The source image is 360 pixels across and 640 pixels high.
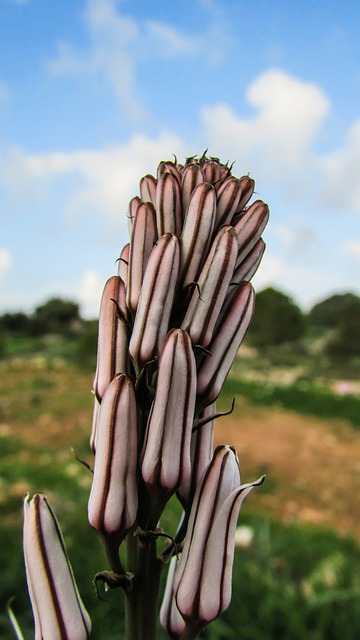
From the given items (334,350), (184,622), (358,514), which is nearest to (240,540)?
(184,622)

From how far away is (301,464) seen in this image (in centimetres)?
1127

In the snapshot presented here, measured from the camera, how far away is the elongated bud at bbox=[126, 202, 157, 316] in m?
1.40

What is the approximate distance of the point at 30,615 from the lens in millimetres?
3643

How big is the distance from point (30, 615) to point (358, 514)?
6.68 m

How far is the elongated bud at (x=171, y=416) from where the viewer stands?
4.10ft

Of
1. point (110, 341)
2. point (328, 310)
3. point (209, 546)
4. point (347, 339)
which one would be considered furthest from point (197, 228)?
point (328, 310)

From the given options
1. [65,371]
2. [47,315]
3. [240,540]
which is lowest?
[240,540]

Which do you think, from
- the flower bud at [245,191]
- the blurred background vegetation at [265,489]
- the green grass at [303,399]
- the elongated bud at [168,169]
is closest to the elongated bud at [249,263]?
the flower bud at [245,191]

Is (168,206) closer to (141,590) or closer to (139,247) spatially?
(139,247)

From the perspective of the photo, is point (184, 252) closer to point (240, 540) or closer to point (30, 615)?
point (30, 615)

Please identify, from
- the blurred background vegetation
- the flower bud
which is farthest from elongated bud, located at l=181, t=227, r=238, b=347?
the blurred background vegetation

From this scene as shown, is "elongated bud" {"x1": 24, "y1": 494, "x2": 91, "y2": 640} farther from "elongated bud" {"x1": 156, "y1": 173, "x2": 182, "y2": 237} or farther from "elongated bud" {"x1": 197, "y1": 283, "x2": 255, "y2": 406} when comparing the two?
"elongated bud" {"x1": 156, "y1": 173, "x2": 182, "y2": 237}

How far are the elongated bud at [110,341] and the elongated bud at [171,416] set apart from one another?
0.53 feet

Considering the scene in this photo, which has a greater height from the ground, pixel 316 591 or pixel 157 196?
pixel 157 196
